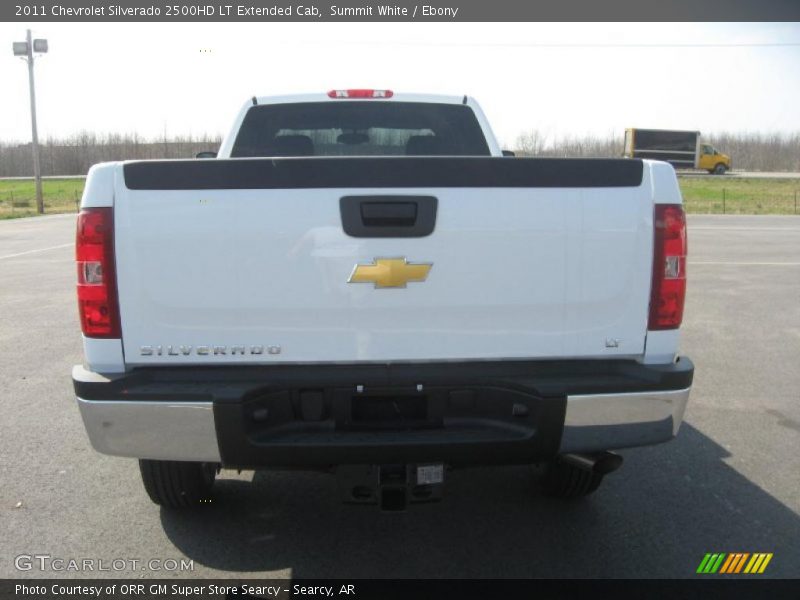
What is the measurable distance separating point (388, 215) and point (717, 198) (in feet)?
130

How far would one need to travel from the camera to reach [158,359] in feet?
9.09

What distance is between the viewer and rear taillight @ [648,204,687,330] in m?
2.83

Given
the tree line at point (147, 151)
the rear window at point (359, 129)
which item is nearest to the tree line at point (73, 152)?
the tree line at point (147, 151)

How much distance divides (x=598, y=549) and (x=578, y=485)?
43cm

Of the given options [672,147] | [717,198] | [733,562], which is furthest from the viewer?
[672,147]

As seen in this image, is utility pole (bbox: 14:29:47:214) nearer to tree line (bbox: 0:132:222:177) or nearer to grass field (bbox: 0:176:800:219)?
grass field (bbox: 0:176:800:219)

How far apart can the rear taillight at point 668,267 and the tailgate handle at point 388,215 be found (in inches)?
34.1

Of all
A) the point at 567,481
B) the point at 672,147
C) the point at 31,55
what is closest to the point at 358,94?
the point at 567,481

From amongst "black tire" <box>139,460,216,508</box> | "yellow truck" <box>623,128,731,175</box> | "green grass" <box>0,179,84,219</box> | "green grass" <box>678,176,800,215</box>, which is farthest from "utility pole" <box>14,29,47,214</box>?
"yellow truck" <box>623,128,731,175</box>

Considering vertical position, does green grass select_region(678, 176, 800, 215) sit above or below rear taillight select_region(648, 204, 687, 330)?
below

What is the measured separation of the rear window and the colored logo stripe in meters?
2.96

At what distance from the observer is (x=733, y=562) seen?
3.26m

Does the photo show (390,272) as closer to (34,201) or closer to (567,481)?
(567,481)

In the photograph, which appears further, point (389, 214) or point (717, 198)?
point (717, 198)
